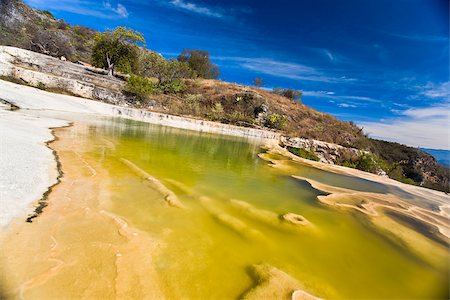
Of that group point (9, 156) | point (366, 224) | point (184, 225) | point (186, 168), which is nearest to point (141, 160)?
point (186, 168)

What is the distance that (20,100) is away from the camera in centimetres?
1889

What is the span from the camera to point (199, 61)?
65000 millimetres

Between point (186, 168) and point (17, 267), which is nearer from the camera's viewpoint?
point (17, 267)

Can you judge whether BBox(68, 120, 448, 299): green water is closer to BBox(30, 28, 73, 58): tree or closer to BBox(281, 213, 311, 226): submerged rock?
BBox(281, 213, 311, 226): submerged rock

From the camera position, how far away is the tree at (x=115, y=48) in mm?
38781

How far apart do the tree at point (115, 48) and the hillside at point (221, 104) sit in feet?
8.19

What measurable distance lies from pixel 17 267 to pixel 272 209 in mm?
5187

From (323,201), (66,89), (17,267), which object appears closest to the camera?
(17,267)

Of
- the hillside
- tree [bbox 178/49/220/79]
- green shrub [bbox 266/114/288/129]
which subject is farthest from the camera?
tree [bbox 178/49/220/79]

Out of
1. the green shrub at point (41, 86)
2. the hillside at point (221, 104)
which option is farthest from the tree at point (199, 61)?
the green shrub at point (41, 86)

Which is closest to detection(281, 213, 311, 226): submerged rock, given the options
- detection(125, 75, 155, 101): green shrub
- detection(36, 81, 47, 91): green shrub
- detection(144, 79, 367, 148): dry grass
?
detection(144, 79, 367, 148): dry grass

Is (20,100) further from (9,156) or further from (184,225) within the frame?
(184,225)

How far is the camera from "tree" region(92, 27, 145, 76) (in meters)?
38.8

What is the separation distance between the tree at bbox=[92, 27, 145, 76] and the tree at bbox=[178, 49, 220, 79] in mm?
24049
